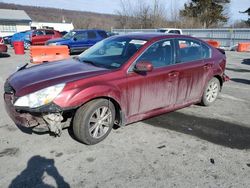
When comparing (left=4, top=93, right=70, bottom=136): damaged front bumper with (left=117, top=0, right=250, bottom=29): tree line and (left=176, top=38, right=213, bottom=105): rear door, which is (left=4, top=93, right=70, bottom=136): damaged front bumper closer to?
(left=176, top=38, right=213, bottom=105): rear door

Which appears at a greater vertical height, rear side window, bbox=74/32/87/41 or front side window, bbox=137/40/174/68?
rear side window, bbox=74/32/87/41

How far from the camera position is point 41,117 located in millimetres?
3684

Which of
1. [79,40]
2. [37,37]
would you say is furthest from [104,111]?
[37,37]

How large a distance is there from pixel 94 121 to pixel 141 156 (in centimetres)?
87

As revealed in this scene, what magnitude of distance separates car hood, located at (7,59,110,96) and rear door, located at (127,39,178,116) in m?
0.57

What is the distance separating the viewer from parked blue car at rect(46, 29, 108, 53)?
56.9 ft

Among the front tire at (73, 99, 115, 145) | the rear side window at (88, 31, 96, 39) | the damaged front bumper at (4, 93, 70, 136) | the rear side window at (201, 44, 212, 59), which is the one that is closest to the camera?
the damaged front bumper at (4, 93, 70, 136)

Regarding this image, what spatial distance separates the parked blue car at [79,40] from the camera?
17.3 meters

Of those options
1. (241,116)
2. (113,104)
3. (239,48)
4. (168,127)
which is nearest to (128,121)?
(113,104)

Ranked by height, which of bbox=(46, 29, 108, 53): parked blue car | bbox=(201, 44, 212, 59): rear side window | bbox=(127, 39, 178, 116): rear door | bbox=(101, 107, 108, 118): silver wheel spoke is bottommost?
bbox=(101, 107, 108, 118): silver wheel spoke

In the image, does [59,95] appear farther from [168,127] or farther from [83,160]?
[168,127]

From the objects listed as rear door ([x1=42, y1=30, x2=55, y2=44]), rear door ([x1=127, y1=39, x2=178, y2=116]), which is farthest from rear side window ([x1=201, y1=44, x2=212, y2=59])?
rear door ([x1=42, y1=30, x2=55, y2=44])

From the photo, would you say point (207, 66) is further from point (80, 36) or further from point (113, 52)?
point (80, 36)

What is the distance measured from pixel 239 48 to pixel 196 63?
16590 millimetres
